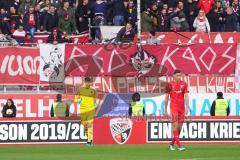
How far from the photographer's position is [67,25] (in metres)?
30.6

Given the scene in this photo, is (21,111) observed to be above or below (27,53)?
below

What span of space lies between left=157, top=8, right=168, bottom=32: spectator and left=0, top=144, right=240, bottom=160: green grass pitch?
7.08 meters

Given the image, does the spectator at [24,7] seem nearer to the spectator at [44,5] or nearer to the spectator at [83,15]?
the spectator at [44,5]

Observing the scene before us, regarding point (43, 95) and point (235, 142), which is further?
point (43, 95)

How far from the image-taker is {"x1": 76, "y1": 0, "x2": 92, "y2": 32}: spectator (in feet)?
102

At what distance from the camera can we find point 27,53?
2769 cm

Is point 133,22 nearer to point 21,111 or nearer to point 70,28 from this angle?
point 70,28

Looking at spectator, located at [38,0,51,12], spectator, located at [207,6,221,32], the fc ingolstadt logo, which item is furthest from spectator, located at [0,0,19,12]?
the fc ingolstadt logo

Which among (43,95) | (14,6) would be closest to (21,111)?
(43,95)

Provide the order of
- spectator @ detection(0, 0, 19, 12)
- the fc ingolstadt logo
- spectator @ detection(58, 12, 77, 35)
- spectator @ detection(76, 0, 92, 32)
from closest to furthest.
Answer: the fc ingolstadt logo
spectator @ detection(58, 12, 77, 35)
spectator @ detection(76, 0, 92, 32)
spectator @ detection(0, 0, 19, 12)

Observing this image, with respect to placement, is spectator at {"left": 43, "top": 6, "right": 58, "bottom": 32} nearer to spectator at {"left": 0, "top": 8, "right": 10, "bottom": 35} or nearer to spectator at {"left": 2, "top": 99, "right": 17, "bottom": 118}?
spectator at {"left": 0, "top": 8, "right": 10, "bottom": 35}

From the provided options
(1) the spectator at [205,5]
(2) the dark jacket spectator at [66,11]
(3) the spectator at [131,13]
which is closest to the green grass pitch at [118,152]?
(2) the dark jacket spectator at [66,11]

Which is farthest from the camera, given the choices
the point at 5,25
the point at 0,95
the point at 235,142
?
the point at 5,25

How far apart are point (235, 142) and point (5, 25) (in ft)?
31.2
